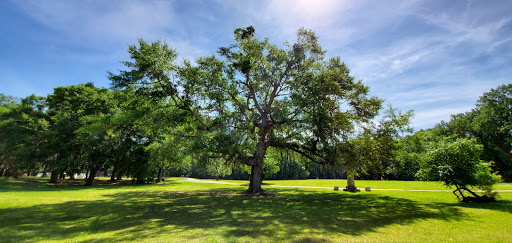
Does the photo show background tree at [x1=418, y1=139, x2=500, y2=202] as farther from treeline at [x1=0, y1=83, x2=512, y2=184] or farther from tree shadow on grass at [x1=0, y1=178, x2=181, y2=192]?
tree shadow on grass at [x1=0, y1=178, x2=181, y2=192]

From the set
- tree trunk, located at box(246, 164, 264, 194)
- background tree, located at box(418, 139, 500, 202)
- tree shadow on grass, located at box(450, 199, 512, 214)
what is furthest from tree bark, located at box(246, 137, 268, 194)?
tree shadow on grass, located at box(450, 199, 512, 214)

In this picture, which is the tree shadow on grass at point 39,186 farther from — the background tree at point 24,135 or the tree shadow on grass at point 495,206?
the tree shadow on grass at point 495,206

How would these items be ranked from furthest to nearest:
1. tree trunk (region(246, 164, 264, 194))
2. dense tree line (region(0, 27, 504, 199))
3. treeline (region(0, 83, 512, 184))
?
tree trunk (region(246, 164, 264, 194)), treeline (region(0, 83, 512, 184)), dense tree line (region(0, 27, 504, 199))

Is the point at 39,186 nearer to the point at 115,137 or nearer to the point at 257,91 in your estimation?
the point at 115,137

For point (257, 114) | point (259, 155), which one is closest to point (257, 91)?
point (257, 114)

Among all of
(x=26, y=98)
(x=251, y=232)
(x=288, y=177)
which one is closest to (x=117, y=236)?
(x=251, y=232)

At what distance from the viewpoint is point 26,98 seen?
31266 mm

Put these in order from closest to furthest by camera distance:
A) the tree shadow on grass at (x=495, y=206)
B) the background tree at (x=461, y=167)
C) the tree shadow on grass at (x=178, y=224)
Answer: the tree shadow on grass at (x=178, y=224)
the tree shadow on grass at (x=495, y=206)
the background tree at (x=461, y=167)

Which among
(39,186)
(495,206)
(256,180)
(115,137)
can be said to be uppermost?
(115,137)

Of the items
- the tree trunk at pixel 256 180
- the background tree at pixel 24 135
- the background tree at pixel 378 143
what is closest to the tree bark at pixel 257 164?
the tree trunk at pixel 256 180

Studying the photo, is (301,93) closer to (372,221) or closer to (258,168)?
(258,168)

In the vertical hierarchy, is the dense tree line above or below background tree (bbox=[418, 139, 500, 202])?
above

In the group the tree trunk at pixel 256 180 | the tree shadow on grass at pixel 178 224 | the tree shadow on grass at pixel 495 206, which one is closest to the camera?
the tree shadow on grass at pixel 178 224

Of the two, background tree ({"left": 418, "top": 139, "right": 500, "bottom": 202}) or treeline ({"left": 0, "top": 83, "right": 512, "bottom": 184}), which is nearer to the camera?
background tree ({"left": 418, "top": 139, "right": 500, "bottom": 202})
